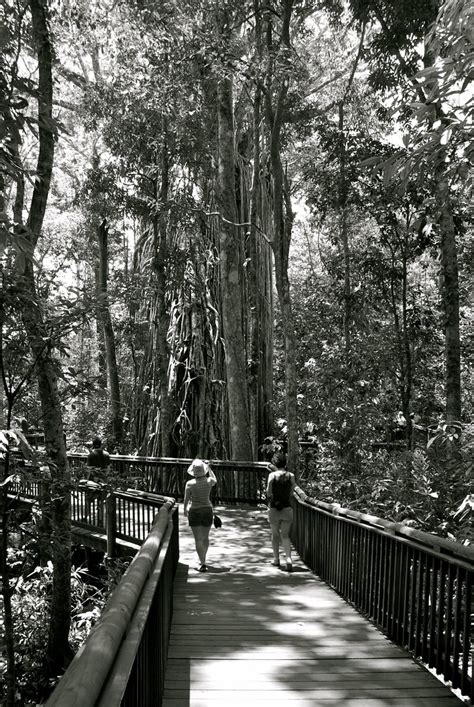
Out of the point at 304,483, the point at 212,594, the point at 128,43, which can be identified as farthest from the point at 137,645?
the point at 128,43

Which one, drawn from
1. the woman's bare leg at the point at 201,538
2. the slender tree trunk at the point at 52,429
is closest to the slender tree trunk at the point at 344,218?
the slender tree trunk at the point at 52,429

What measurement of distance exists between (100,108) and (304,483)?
9.48 meters

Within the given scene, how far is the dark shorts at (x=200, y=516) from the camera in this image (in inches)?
324

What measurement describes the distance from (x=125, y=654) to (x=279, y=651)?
10.3ft

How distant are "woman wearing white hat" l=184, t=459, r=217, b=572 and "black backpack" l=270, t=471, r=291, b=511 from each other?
0.73m

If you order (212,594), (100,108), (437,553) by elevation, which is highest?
(100,108)

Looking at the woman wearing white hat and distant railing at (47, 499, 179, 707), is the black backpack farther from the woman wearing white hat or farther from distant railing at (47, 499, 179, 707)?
distant railing at (47, 499, 179, 707)

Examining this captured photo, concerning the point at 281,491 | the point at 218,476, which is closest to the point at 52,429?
the point at 281,491

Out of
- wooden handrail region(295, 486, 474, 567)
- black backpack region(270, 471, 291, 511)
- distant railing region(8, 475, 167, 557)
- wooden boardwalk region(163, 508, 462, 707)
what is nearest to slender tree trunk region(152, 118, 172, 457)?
distant railing region(8, 475, 167, 557)

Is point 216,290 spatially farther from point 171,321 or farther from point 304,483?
point 304,483

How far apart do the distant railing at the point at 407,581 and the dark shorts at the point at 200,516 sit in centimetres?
128

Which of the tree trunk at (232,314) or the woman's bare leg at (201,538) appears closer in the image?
the woman's bare leg at (201,538)

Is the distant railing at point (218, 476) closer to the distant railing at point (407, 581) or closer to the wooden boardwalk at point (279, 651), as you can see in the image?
the wooden boardwalk at point (279, 651)

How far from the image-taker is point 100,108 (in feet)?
51.7
